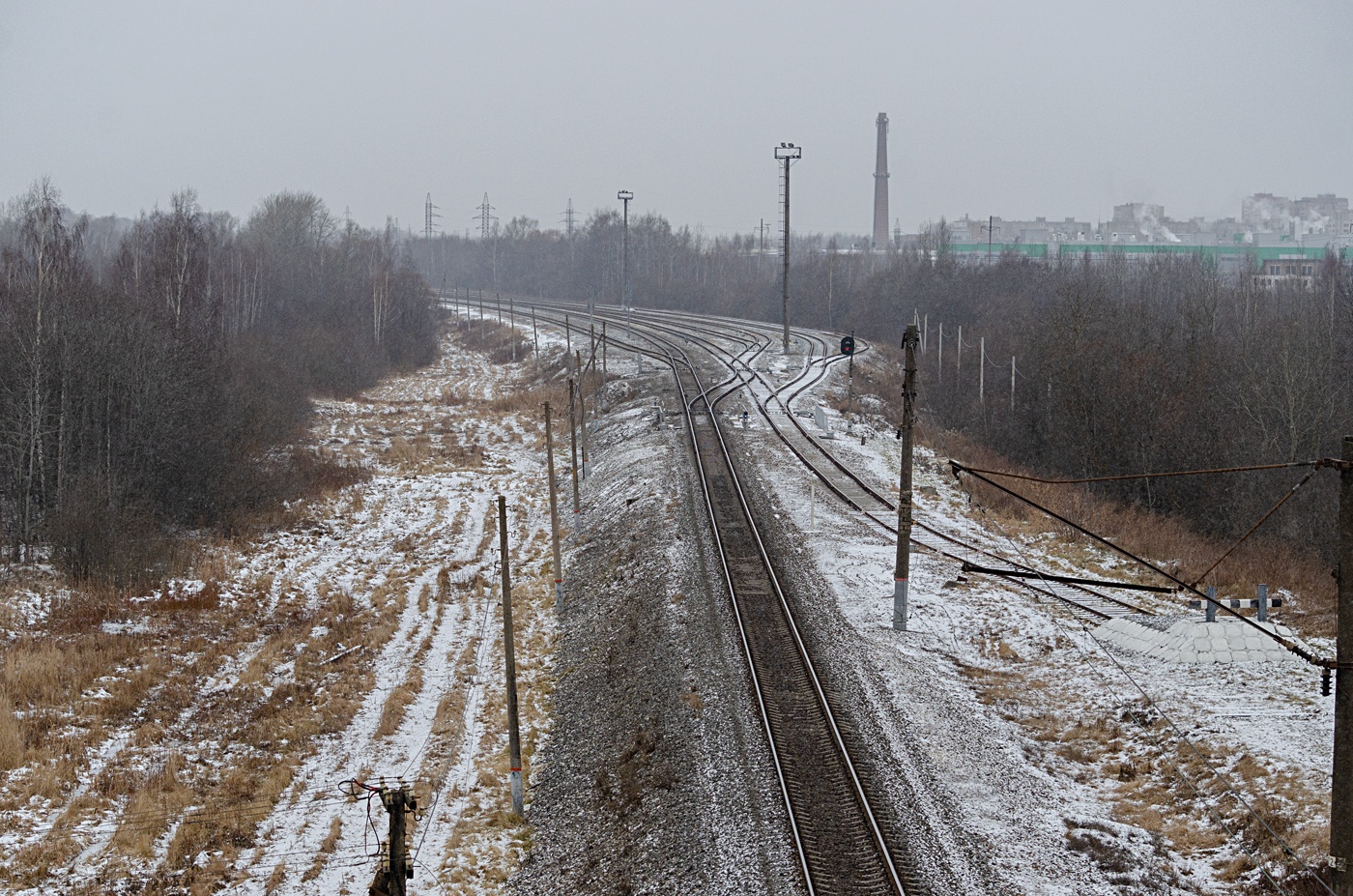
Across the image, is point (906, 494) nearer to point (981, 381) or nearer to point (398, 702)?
point (398, 702)

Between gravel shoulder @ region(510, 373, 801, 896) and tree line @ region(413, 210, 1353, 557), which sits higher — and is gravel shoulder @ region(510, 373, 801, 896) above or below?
below

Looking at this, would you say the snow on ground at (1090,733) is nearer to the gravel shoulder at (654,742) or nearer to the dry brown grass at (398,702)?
the gravel shoulder at (654,742)

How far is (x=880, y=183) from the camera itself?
552 feet

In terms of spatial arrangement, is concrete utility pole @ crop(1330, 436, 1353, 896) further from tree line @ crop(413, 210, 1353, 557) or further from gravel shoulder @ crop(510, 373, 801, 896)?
tree line @ crop(413, 210, 1353, 557)

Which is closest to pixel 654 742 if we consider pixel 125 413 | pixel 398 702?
pixel 398 702

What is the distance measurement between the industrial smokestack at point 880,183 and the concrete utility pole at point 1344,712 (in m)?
161

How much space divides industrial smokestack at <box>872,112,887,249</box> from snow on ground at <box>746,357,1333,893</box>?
15069 centimetres

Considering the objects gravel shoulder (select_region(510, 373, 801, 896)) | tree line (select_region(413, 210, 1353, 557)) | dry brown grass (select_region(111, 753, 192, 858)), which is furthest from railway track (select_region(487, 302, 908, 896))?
tree line (select_region(413, 210, 1353, 557))

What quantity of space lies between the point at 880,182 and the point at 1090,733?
16194 centimetres

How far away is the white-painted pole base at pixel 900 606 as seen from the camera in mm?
19484

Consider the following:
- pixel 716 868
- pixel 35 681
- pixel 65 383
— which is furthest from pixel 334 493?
pixel 716 868

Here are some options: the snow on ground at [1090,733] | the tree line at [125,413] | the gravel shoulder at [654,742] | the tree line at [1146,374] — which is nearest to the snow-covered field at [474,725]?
the snow on ground at [1090,733]

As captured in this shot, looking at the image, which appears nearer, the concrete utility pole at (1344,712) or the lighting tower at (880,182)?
the concrete utility pole at (1344,712)

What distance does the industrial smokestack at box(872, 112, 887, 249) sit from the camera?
166m
